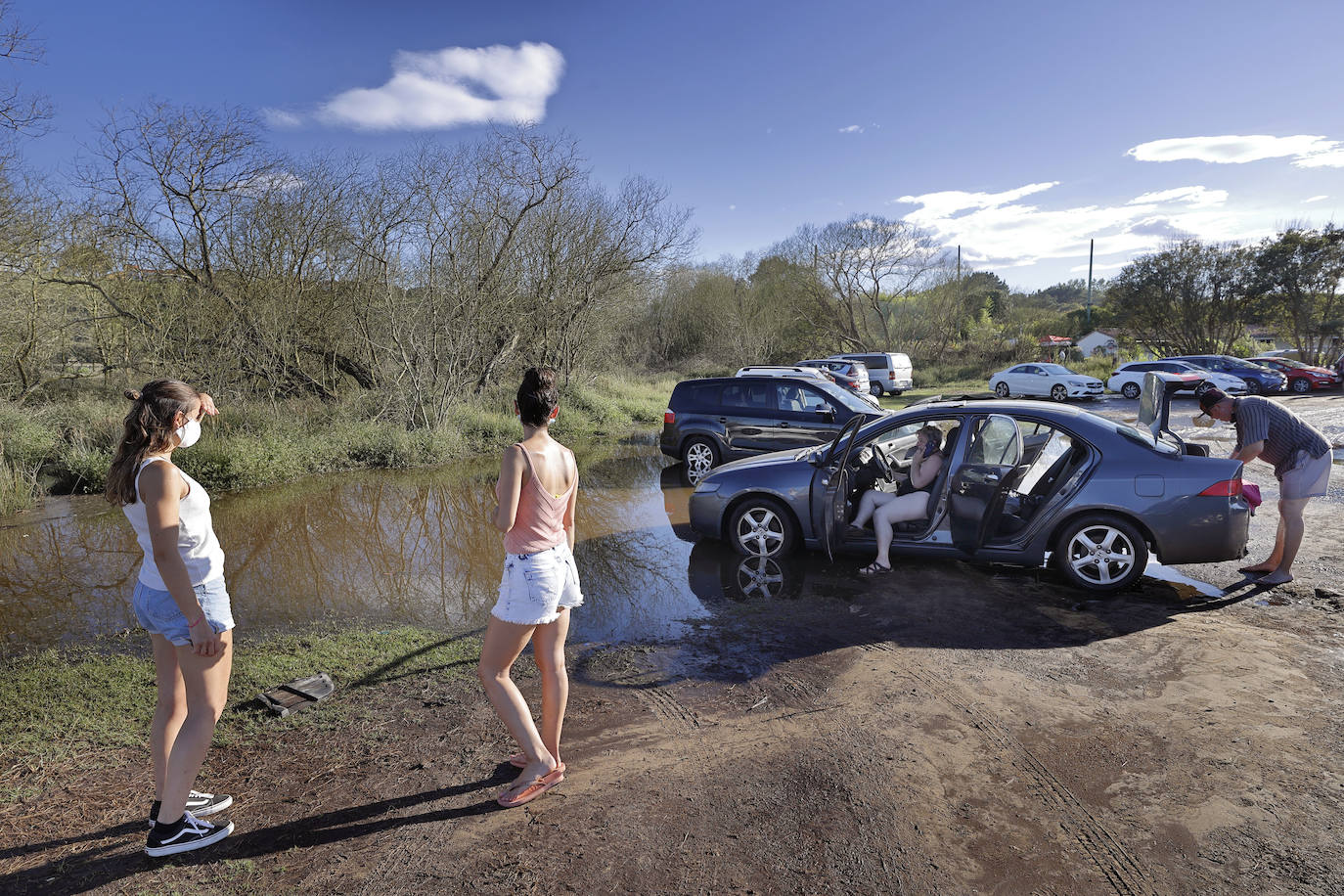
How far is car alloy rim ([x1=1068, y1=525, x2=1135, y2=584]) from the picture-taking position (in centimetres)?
595

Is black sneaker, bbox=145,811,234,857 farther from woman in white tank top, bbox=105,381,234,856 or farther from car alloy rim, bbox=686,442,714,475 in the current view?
car alloy rim, bbox=686,442,714,475

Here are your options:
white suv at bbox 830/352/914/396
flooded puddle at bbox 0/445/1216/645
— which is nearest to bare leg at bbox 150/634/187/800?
flooded puddle at bbox 0/445/1216/645

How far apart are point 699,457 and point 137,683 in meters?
8.40

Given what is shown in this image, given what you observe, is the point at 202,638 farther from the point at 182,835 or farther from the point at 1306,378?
the point at 1306,378

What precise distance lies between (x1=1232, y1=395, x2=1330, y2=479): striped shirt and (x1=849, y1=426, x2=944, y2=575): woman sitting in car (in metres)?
2.42

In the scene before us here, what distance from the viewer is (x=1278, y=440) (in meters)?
6.16

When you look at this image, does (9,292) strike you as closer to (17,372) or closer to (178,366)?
(17,372)

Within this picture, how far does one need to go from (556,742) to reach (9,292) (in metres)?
16.2

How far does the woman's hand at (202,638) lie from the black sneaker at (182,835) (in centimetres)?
75

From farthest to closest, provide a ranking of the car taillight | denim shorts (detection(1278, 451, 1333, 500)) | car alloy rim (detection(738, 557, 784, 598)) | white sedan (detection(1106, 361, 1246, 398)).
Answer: white sedan (detection(1106, 361, 1246, 398)), car alloy rim (detection(738, 557, 784, 598)), denim shorts (detection(1278, 451, 1333, 500)), the car taillight

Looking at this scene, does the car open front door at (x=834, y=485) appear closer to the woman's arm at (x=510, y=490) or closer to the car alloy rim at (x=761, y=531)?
the car alloy rim at (x=761, y=531)

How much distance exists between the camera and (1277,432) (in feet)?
20.2

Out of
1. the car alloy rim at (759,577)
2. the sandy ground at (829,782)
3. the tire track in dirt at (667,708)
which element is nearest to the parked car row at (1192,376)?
the car alloy rim at (759,577)

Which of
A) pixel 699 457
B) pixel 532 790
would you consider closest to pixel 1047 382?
pixel 699 457
